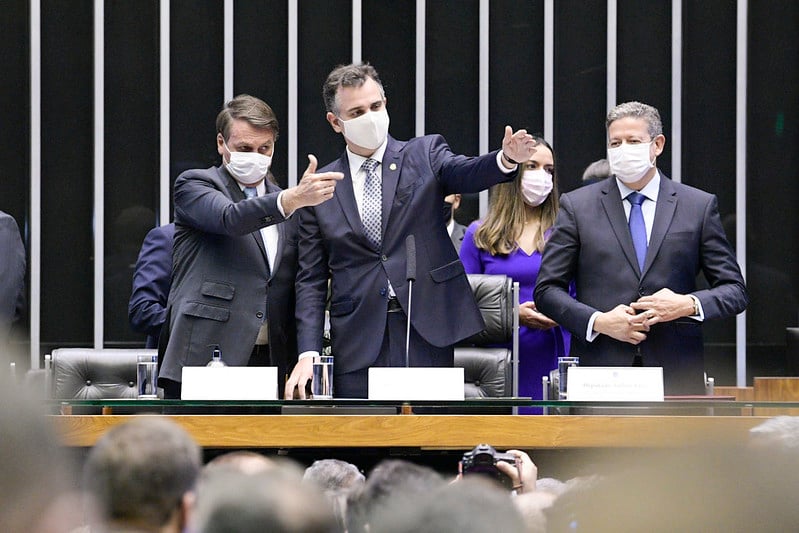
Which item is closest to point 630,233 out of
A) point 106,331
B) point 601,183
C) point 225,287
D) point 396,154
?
point 601,183

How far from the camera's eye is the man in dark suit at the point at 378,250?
4047 millimetres

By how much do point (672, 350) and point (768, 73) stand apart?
386 centimetres

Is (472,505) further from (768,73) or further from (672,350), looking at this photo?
(768,73)

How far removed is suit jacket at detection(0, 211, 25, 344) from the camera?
180 inches

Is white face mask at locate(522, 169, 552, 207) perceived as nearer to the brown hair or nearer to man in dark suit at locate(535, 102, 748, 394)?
the brown hair

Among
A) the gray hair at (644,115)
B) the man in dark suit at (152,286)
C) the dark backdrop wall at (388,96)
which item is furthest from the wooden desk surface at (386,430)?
the dark backdrop wall at (388,96)

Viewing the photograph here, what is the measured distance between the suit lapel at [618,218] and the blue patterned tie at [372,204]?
2.58 ft

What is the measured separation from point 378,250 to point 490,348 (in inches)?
44.7

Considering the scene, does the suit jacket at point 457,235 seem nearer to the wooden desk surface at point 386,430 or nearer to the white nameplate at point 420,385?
the white nameplate at point 420,385

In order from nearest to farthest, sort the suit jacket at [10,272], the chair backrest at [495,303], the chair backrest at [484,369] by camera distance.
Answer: the suit jacket at [10,272]
the chair backrest at [495,303]
the chair backrest at [484,369]

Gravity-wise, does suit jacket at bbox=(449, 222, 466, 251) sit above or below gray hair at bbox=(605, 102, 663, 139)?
below

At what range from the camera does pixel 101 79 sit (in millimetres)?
7465

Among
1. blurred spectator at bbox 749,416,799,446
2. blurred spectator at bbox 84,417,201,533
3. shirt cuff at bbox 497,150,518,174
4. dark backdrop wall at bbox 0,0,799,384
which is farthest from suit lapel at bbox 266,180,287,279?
dark backdrop wall at bbox 0,0,799,384

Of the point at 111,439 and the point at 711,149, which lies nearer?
the point at 111,439
